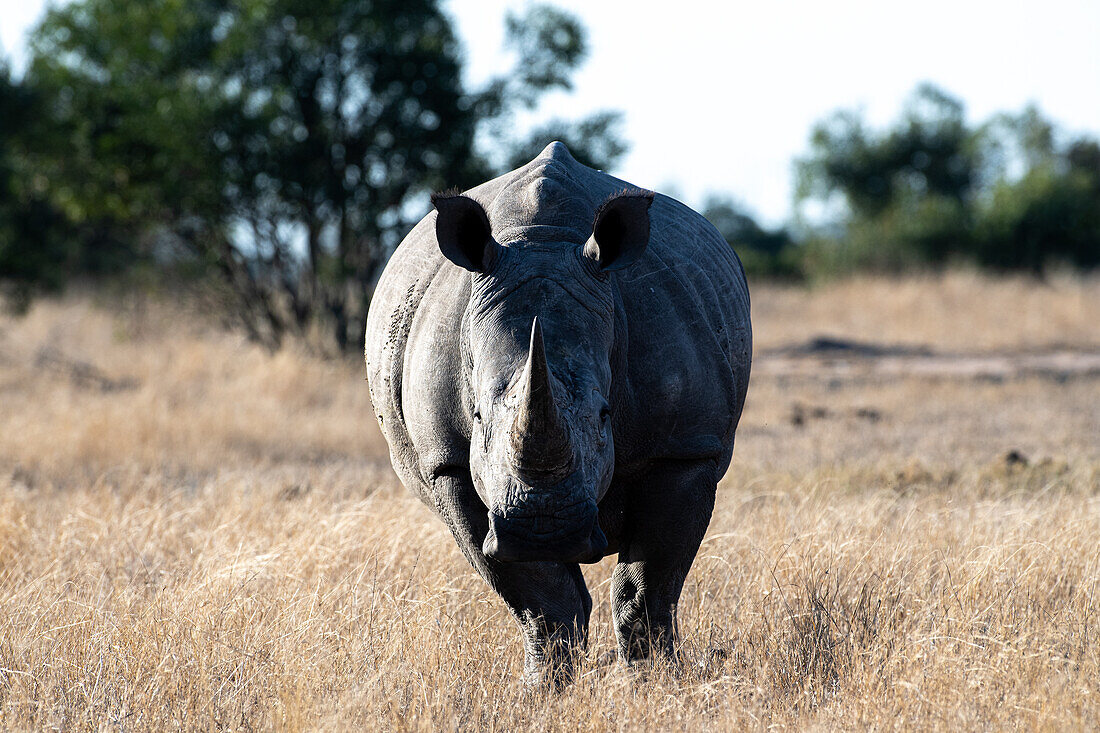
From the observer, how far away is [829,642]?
152 inches

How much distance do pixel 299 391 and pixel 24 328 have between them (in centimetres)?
809

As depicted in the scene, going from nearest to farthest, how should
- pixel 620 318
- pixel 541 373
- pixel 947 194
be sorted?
pixel 541 373 → pixel 620 318 → pixel 947 194

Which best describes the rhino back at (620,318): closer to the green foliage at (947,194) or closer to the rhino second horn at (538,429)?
the rhino second horn at (538,429)

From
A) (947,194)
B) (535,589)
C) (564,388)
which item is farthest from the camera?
(947,194)

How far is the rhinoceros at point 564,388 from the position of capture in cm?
279

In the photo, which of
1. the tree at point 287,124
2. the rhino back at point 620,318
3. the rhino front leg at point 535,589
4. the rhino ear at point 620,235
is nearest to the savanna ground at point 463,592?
the rhino front leg at point 535,589

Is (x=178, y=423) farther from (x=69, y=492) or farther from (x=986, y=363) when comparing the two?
(x=986, y=363)

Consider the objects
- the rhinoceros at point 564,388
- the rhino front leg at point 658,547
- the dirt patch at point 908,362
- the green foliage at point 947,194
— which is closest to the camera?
the rhinoceros at point 564,388

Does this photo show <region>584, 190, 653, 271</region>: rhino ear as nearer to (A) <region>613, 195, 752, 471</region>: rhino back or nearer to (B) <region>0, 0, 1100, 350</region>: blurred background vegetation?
(A) <region>613, 195, 752, 471</region>: rhino back

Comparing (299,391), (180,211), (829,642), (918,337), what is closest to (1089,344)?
(918,337)

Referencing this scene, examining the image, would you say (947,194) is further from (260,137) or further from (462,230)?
(462,230)

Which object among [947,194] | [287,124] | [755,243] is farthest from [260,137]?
[755,243]

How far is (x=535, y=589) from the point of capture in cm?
350

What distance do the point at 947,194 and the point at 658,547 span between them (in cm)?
3194
